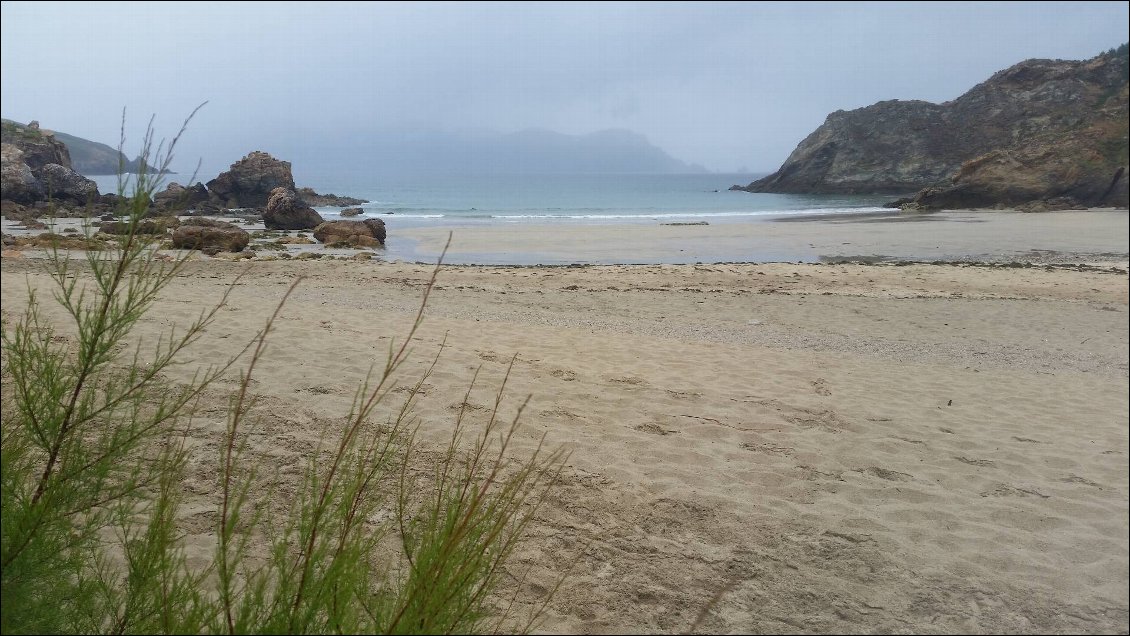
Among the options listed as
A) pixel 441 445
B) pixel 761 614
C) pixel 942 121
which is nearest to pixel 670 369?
pixel 441 445

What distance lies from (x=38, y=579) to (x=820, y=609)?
2.59 metres

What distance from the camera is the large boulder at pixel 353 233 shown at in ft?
70.9

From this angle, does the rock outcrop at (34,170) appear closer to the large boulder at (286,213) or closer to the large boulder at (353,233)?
the large boulder at (286,213)

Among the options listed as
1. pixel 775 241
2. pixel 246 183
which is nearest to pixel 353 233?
pixel 775 241

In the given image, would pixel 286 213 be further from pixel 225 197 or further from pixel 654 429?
pixel 654 429

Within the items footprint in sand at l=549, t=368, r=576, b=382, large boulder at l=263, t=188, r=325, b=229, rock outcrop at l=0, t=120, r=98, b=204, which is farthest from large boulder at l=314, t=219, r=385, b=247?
footprint in sand at l=549, t=368, r=576, b=382

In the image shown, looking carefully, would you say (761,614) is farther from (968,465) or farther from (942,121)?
(942,121)

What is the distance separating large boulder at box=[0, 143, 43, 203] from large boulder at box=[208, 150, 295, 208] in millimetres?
7879

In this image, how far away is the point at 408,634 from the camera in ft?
4.74

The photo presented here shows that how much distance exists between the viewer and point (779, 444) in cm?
459

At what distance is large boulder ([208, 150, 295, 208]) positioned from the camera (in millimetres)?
37156

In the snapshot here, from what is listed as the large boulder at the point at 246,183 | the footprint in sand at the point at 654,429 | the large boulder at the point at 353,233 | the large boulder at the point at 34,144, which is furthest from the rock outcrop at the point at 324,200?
the footprint in sand at the point at 654,429

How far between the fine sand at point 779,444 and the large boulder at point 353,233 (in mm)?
11498

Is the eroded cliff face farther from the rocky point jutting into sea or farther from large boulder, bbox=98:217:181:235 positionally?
the rocky point jutting into sea
